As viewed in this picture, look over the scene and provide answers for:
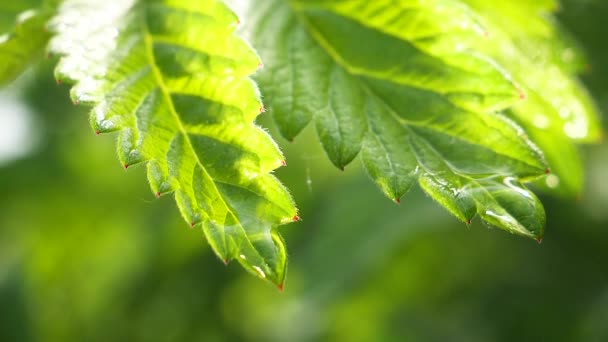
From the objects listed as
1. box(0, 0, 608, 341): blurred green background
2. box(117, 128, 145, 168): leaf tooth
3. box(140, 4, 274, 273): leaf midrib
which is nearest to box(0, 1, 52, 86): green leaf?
box(140, 4, 274, 273): leaf midrib

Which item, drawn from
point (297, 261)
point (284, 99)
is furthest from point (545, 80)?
point (297, 261)

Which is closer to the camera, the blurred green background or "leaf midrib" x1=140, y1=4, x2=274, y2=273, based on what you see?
"leaf midrib" x1=140, y1=4, x2=274, y2=273

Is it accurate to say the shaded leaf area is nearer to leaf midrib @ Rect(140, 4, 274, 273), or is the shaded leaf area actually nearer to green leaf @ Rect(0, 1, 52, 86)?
leaf midrib @ Rect(140, 4, 274, 273)

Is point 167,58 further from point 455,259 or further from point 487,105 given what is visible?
point 455,259

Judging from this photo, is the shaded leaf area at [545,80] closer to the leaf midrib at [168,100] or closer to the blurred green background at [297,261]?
the leaf midrib at [168,100]

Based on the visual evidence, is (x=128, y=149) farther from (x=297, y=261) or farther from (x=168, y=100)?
(x=297, y=261)

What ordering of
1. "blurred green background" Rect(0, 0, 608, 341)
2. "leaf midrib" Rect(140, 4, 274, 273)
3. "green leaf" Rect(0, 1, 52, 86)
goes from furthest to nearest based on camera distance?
"blurred green background" Rect(0, 0, 608, 341)
"green leaf" Rect(0, 1, 52, 86)
"leaf midrib" Rect(140, 4, 274, 273)

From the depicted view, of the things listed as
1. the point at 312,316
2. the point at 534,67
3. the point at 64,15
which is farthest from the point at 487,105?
the point at 312,316
